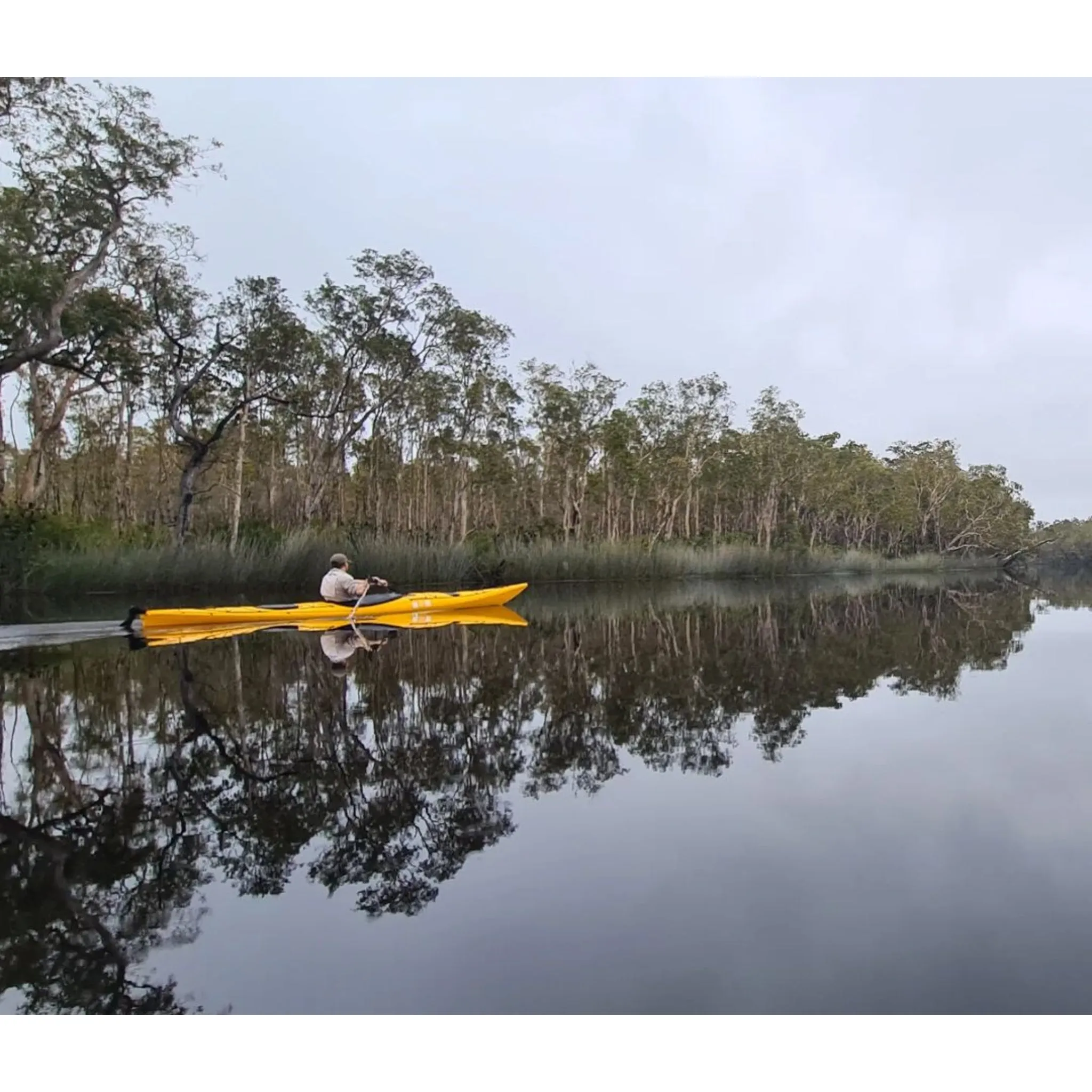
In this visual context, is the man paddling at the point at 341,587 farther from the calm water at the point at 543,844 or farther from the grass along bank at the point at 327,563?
the grass along bank at the point at 327,563

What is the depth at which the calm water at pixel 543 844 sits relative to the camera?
2092 millimetres

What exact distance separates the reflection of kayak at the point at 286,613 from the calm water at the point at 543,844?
7.79ft

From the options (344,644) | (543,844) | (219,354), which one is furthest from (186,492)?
(543,844)

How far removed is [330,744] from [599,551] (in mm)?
16908

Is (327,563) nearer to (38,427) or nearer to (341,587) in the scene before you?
(341,587)

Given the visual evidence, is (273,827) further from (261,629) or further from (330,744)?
(261,629)

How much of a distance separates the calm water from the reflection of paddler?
1.00m

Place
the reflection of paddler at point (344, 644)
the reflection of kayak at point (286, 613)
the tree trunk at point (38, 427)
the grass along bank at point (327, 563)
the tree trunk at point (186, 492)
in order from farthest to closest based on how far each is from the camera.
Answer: the tree trunk at point (38, 427) → the tree trunk at point (186, 492) → the grass along bank at point (327, 563) → the reflection of kayak at point (286, 613) → the reflection of paddler at point (344, 644)

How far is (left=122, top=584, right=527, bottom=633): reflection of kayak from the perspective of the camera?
8.77m

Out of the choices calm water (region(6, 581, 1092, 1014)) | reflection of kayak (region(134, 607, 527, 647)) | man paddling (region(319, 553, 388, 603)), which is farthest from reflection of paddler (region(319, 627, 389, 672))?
calm water (region(6, 581, 1092, 1014))

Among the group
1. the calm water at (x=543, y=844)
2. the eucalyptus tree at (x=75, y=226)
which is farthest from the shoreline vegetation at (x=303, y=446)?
the calm water at (x=543, y=844)

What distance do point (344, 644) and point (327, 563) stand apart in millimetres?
7100

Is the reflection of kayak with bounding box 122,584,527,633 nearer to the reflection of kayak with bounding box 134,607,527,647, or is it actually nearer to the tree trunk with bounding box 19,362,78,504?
the reflection of kayak with bounding box 134,607,527,647

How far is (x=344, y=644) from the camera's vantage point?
8.59 meters
